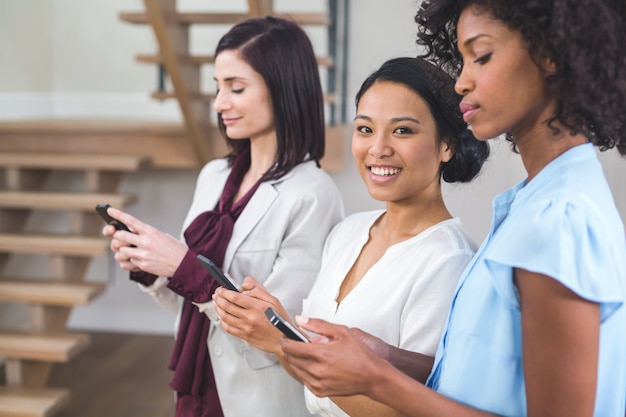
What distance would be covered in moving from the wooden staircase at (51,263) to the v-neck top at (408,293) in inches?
84.4

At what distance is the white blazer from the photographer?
60.4 inches

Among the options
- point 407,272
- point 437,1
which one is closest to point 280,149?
point 407,272

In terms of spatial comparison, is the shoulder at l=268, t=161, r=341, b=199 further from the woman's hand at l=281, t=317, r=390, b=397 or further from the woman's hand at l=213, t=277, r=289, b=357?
the woman's hand at l=281, t=317, r=390, b=397

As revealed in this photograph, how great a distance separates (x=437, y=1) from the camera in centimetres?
95

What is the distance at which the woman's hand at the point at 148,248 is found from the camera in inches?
60.1

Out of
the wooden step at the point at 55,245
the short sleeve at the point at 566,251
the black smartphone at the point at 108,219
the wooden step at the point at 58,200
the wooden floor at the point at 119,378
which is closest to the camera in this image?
the short sleeve at the point at 566,251

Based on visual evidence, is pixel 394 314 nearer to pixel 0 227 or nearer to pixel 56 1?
pixel 0 227

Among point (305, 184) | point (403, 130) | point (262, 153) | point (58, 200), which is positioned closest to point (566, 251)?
point (403, 130)

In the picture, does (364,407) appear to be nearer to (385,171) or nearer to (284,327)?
(284,327)

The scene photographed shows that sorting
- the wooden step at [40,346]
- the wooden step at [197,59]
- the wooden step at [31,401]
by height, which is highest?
the wooden step at [197,59]

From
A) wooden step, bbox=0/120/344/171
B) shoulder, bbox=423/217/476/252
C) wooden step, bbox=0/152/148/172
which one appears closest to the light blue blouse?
shoulder, bbox=423/217/476/252

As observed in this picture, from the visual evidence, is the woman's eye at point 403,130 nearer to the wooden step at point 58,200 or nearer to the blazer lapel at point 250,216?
the blazer lapel at point 250,216

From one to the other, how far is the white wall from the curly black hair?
9.90 ft

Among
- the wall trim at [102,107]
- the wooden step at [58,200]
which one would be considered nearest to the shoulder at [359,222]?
the wooden step at [58,200]
